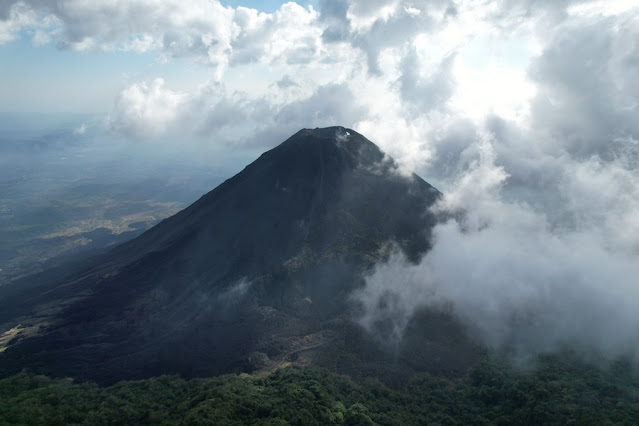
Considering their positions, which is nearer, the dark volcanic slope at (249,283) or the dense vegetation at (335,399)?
the dense vegetation at (335,399)

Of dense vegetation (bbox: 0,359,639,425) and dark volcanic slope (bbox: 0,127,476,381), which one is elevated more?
dark volcanic slope (bbox: 0,127,476,381)

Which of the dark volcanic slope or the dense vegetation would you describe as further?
the dark volcanic slope

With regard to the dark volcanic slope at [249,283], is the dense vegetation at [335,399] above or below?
below

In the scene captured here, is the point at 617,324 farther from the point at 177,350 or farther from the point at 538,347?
the point at 177,350

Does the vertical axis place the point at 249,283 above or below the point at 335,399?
above

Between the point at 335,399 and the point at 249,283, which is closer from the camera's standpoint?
the point at 335,399
